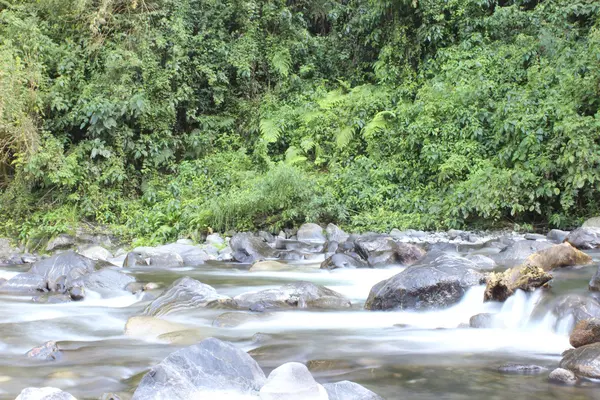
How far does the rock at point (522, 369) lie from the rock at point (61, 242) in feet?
32.6

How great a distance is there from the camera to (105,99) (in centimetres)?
1398

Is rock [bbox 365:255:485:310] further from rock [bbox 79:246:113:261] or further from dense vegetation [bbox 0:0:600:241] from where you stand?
rock [bbox 79:246:113:261]

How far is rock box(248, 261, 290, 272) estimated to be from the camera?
9195 mm

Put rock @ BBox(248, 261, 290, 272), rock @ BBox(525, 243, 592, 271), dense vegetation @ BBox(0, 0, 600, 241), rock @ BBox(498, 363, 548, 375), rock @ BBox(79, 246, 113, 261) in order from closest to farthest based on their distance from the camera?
rock @ BBox(498, 363, 548, 375) < rock @ BBox(525, 243, 592, 271) < rock @ BBox(248, 261, 290, 272) < rock @ BBox(79, 246, 113, 261) < dense vegetation @ BBox(0, 0, 600, 241)

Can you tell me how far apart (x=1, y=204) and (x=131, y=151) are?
300 centimetres

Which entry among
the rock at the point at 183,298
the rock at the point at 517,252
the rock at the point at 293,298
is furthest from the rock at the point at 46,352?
the rock at the point at 517,252

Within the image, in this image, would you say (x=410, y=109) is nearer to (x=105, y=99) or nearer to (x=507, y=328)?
(x=105, y=99)

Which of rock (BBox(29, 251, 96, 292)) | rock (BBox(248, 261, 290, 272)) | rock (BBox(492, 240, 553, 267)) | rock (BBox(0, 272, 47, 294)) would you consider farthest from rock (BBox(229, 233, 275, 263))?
rock (BBox(492, 240, 553, 267))

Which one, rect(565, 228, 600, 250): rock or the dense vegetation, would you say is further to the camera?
the dense vegetation

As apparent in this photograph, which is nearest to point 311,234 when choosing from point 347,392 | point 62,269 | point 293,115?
point 293,115

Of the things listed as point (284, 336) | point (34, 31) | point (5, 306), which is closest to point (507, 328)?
point (284, 336)

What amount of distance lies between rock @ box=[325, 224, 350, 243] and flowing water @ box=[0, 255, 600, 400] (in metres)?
4.15

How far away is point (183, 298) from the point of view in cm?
661

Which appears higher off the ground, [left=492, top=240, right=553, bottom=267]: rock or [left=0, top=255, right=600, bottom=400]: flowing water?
[left=492, top=240, right=553, bottom=267]: rock
